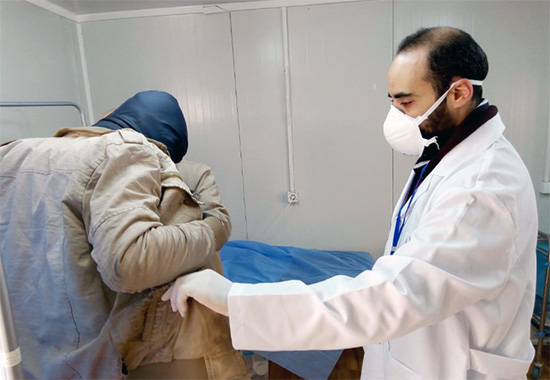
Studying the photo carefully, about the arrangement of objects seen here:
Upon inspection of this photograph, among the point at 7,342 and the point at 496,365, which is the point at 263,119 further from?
the point at 7,342

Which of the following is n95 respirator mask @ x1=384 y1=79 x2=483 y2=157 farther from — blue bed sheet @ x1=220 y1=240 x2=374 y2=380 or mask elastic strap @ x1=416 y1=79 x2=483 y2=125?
blue bed sheet @ x1=220 y1=240 x2=374 y2=380

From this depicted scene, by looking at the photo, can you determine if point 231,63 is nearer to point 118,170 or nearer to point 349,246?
point 349,246

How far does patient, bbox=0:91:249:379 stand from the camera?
26.9 inches

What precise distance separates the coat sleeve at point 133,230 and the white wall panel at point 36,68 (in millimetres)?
1817

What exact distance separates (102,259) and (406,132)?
0.88 m

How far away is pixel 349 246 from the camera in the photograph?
2838 mm

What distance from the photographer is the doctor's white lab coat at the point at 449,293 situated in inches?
26.4

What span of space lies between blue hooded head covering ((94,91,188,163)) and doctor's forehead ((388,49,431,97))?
79 centimetres

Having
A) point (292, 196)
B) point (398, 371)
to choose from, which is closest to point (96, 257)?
point (398, 371)

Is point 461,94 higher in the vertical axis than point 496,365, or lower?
higher

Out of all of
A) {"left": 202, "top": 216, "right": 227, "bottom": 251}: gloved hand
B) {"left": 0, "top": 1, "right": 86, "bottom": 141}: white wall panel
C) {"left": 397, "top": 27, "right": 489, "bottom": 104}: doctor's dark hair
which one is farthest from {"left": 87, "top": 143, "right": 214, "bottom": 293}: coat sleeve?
{"left": 0, "top": 1, "right": 86, "bottom": 141}: white wall panel

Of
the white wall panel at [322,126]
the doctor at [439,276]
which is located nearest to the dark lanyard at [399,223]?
the doctor at [439,276]

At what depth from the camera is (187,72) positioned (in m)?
2.74

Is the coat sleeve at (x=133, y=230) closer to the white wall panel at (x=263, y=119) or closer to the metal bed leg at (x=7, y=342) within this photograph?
the metal bed leg at (x=7, y=342)
